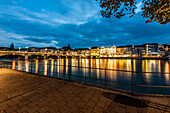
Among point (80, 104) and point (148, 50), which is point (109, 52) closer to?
point (148, 50)

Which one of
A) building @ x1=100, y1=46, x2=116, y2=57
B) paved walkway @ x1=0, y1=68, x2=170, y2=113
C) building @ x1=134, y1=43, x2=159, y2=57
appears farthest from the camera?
building @ x1=100, y1=46, x2=116, y2=57

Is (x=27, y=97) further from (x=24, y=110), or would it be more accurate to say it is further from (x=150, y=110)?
(x=150, y=110)

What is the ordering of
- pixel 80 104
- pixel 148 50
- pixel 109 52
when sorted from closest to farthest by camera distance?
pixel 80 104 < pixel 148 50 < pixel 109 52

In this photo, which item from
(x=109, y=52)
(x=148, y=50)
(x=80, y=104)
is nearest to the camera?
(x=80, y=104)

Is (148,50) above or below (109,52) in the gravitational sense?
above

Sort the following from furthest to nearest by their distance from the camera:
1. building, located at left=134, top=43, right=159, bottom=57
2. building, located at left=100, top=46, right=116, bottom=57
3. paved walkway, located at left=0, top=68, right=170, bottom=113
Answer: building, located at left=100, top=46, right=116, bottom=57 → building, located at left=134, top=43, right=159, bottom=57 → paved walkway, located at left=0, top=68, right=170, bottom=113

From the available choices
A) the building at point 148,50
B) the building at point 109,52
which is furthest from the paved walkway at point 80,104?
the building at point 148,50

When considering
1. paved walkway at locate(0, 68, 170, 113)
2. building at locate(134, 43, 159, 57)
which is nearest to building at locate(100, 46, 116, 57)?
building at locate(134, 43, 159, 57)

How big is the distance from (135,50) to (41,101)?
6734 inches

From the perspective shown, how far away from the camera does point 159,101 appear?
3.47 m

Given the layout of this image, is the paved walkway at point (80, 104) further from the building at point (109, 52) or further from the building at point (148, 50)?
the building at point (148, 50)

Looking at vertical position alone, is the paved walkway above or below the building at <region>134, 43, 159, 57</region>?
below

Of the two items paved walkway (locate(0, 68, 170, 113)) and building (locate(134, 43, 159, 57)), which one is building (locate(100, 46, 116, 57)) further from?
paved walkway (locate(0, 68, 170, 113))

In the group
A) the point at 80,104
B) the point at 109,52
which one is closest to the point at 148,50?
the point at 109,52
